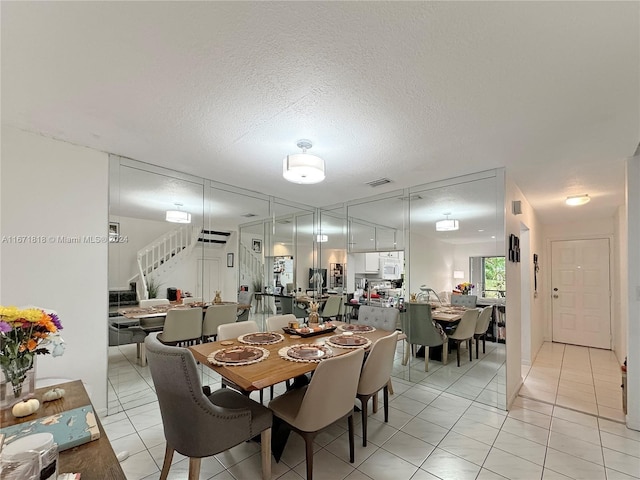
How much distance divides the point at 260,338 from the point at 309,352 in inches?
24.1

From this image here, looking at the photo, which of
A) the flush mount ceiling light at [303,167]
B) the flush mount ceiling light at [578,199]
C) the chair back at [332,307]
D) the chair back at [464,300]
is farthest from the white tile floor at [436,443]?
the flush mount ceiling light at [578,199]

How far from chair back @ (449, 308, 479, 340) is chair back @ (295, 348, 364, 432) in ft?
7.12

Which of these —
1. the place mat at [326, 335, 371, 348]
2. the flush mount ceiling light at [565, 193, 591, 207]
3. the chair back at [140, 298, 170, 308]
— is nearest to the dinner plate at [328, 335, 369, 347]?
the place mat at [326, 335, 371, 348]

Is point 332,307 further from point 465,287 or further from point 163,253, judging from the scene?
→ point 163,253

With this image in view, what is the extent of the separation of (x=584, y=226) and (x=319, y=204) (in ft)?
16.5

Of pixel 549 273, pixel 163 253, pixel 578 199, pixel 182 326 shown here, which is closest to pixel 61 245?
pixel 163 253

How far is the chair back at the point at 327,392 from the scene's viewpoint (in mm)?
1794

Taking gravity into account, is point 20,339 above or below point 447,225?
below

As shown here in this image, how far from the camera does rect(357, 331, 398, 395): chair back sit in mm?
2314

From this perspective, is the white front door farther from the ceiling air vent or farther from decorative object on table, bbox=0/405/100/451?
decorative object on table, bbox=0/405/100/451

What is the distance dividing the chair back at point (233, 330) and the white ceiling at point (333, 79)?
5.54ft

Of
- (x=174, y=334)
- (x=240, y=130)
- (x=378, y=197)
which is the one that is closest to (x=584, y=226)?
(x=378, y=197)

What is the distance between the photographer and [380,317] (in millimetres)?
3596

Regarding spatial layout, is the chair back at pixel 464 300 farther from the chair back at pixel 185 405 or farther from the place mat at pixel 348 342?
the chair back at pixel 185 405
